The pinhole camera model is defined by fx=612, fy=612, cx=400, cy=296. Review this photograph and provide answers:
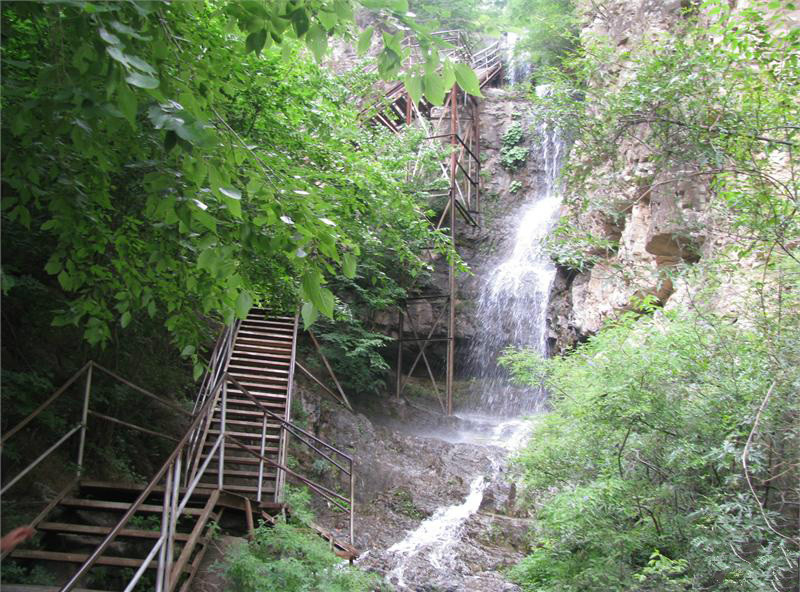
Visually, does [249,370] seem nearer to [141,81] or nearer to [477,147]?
[141,81]

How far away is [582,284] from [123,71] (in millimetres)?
13964

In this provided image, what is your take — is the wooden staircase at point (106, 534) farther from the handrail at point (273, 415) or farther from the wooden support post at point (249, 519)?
the handrail at point (273, 415)

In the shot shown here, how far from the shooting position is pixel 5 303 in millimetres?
5922

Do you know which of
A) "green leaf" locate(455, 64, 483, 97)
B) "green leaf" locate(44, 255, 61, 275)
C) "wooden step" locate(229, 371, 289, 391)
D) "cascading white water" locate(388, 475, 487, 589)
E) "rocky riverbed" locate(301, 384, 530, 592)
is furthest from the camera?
"wooden step" locate(229, 371, 289, 391)

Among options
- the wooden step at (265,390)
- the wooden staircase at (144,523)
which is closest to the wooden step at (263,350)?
the wooden step at (265,390)

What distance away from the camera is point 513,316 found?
17.2 metres

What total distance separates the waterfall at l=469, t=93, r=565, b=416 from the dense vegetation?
30.6 ft

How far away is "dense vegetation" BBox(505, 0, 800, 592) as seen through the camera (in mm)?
4828

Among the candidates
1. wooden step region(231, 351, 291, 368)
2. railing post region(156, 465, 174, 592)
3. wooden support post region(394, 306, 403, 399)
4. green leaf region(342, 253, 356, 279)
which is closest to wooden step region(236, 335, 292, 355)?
wooden step region(231, 351, 291, 368)

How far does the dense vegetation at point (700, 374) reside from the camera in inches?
190

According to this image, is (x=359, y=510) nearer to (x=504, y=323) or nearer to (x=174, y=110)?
(x=504, y=323)

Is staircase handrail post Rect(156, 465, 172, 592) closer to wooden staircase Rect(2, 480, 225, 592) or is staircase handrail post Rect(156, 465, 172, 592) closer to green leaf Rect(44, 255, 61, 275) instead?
wooden staircase Rect(2, 480, 225, 592)

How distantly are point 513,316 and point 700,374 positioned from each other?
37.9 feet

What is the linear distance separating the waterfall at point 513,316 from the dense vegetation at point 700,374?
9314 millimetres
